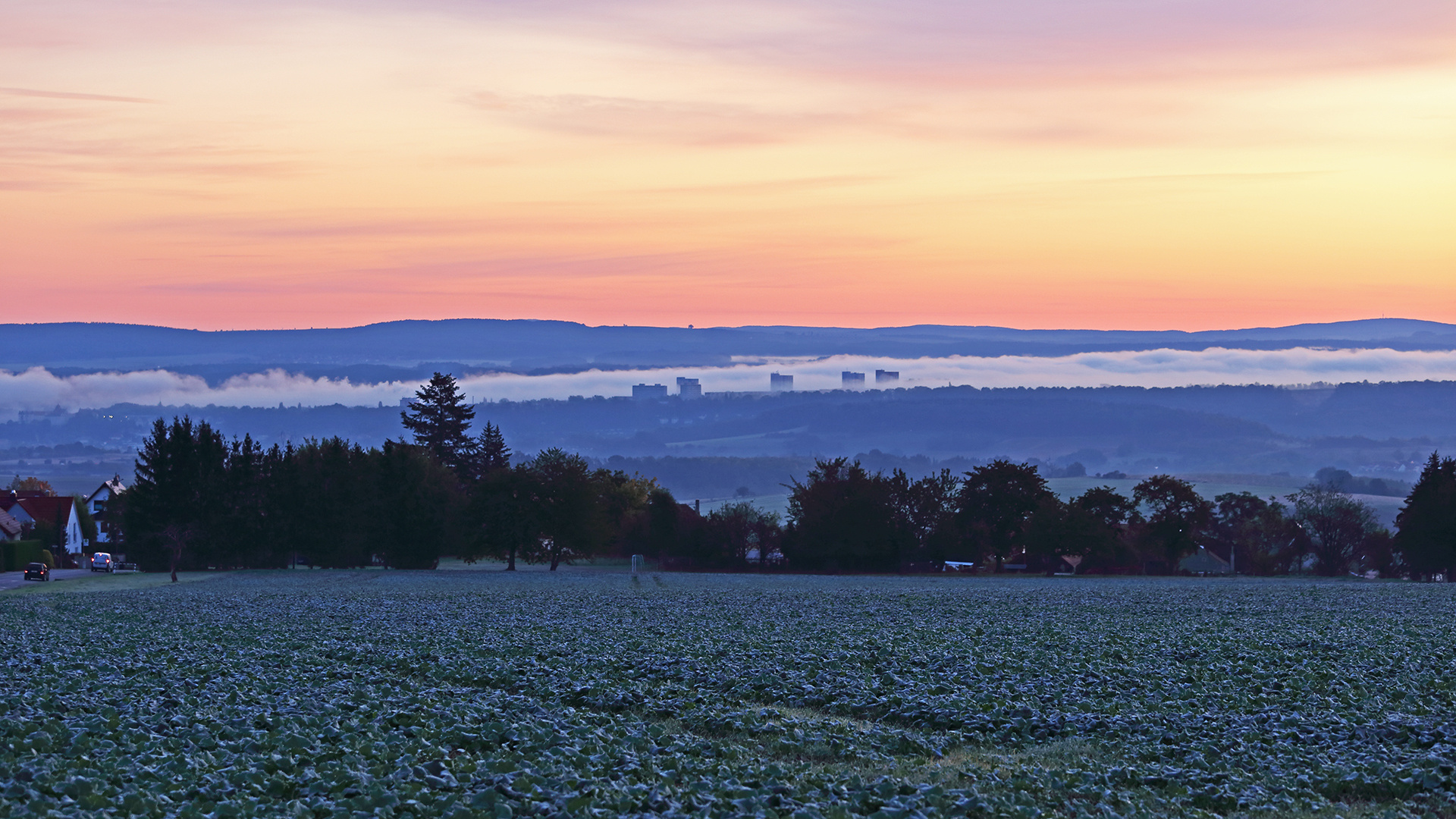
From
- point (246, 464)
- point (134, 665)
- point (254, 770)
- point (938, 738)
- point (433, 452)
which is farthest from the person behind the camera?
point (433, 452)

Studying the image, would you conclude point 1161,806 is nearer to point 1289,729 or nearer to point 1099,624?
point 1289,729

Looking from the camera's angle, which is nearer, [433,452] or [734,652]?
[734,652]

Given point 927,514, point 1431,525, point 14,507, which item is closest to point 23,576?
point 14,507

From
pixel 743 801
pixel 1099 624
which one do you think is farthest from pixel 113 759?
pixel 1099 624

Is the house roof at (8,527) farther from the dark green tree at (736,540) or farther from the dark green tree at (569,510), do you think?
the dark green tree at (736,540)

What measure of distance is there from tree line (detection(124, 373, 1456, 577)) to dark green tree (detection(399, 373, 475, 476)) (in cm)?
3543

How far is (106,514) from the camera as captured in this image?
137 m

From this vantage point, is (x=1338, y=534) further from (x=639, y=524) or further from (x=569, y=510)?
(x=569, y=510)

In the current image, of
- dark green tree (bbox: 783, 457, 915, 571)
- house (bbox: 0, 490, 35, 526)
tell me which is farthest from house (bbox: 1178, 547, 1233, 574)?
house (bbox: 0, 490, 35, 526)

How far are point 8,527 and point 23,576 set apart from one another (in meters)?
35.3

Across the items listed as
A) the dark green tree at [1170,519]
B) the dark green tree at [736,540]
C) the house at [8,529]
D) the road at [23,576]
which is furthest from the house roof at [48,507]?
the dark green tree at [1170,519]

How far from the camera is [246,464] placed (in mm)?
108625

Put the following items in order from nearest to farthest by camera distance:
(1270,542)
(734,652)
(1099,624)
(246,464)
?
1. (734,652)
2. (1099,624)
3. (246,464)
4. (1270,542)

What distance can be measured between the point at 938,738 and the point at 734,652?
1272 centimetres
